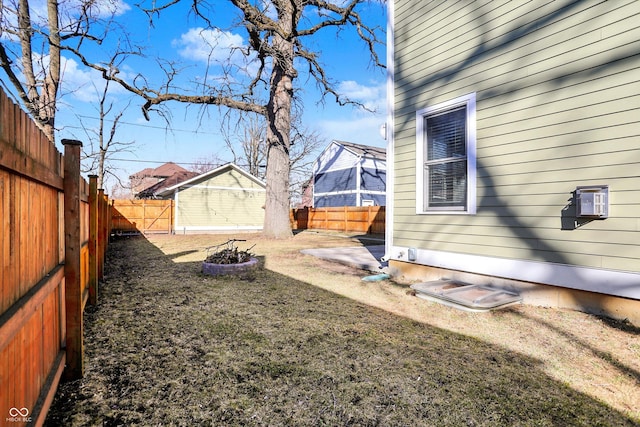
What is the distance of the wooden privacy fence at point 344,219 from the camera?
1454 centimetres

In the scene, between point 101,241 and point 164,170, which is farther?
point 164,170

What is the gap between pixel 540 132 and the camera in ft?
10.9

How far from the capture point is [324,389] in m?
1.90

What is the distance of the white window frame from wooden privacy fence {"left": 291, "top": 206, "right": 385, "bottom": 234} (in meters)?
9.75

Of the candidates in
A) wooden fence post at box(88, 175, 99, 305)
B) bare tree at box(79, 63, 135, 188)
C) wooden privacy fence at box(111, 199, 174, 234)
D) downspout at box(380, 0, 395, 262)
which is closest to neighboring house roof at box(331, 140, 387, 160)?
wooden privacy fence at box(111, 199, 174, 234)

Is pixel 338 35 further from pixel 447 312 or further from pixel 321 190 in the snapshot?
pixel 321 190

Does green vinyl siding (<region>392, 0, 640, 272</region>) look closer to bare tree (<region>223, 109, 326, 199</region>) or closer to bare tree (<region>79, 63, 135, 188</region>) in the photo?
bare tree (<region>79, 63, 135, 188</region>)

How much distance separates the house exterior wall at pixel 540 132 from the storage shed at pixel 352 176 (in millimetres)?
14312

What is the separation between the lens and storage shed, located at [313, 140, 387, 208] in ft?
63.9

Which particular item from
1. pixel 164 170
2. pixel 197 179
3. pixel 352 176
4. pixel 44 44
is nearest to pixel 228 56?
pixel 44 44

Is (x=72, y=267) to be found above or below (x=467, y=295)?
above

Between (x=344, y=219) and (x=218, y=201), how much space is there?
7.45 metres

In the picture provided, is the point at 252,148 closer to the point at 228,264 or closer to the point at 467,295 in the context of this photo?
the point at 228,264

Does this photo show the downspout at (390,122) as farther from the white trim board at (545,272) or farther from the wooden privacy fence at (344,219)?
the wooden privacy fence at (344,219)
